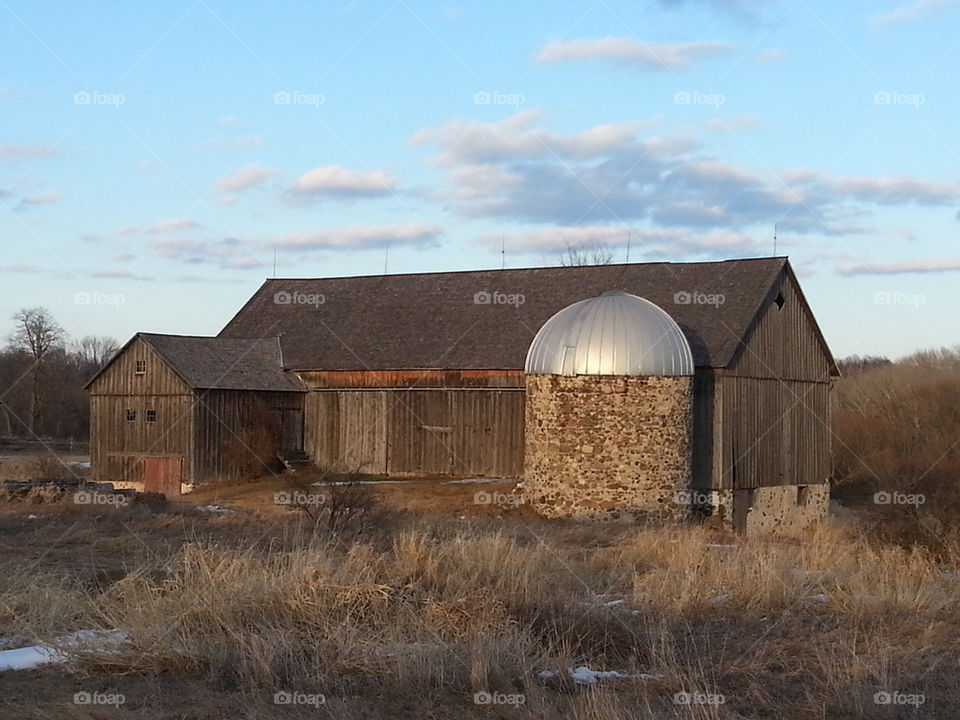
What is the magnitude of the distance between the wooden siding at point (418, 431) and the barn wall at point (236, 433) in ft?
4.23

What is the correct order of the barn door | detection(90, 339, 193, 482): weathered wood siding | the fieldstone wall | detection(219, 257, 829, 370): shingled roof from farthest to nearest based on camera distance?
the barn door → detection(90, 339, 193, 482): weathered wood siding → detection(219, 257, 829, 370): shingled roof → the fieldstone wall

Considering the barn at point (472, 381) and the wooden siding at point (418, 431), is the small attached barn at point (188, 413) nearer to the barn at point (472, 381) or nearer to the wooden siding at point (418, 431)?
the barn at point (472, 381)

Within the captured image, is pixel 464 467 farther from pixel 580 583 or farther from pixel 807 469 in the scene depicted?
pixel 580 583

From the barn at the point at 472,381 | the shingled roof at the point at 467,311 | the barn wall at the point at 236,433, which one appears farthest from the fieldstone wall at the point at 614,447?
the barn wall at the point at 236,433

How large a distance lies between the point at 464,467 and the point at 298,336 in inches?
314

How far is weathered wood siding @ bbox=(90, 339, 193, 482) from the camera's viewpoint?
35.4 metres

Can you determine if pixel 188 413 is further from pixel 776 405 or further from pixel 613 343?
pixel 776 405

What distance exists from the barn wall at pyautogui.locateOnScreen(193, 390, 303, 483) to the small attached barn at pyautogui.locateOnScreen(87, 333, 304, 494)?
0.03 metres

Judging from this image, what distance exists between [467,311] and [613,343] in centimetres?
991

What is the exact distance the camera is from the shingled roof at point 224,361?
35625 mm

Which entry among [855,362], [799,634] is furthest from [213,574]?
[855,362]

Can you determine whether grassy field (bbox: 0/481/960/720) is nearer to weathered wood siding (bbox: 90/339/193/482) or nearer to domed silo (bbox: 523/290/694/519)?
domed silo (bbox: 523/290/694/519)

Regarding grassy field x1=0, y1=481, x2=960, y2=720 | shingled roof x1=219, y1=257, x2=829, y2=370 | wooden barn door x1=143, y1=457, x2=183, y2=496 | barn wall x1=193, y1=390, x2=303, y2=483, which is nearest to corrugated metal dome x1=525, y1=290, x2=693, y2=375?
shingled roof x1=219, y1=257, x2=829, y2=370

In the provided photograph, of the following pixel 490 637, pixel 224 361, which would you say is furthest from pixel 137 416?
pixel 490 637
